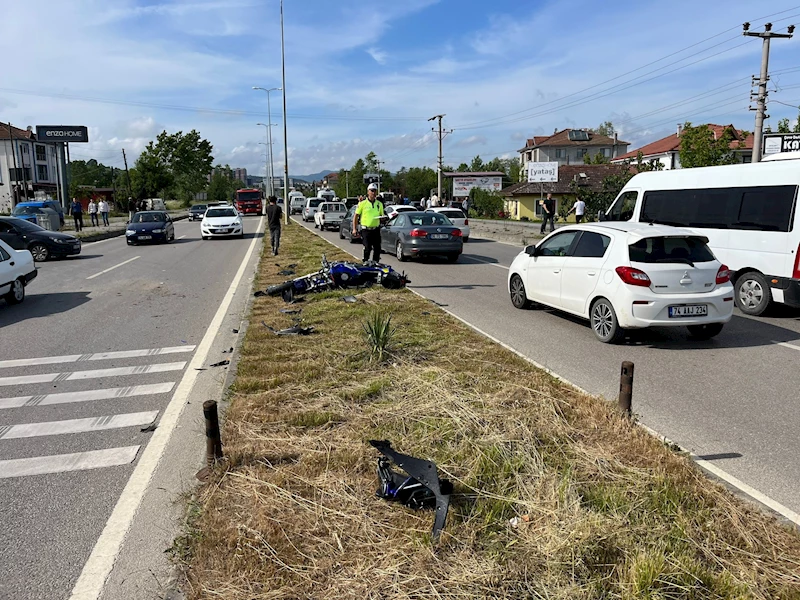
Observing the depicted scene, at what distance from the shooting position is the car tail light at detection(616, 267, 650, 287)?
771 centimetres

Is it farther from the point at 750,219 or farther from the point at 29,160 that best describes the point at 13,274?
the point at 29,160

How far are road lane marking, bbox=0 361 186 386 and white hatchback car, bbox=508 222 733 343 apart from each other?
5.39 meters

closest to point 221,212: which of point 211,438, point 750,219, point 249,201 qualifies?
point 750,219

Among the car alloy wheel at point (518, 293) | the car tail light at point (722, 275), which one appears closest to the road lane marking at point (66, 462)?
the car tail light at point (722, 275)

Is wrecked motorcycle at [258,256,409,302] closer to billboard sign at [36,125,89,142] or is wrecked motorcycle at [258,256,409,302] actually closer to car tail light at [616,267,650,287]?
car tail light at [616,267,650,287]

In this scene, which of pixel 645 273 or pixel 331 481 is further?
pixel 645 273

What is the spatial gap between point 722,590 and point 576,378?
3.76 metres

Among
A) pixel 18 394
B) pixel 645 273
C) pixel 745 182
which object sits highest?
pixel 745 182

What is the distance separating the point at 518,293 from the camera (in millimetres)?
10703

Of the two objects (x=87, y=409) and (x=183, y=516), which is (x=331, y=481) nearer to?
(x=183, y=516)

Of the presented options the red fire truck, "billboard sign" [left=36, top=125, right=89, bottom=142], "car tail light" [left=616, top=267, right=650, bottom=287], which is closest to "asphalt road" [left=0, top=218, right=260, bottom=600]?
"car tail light" [left=616, top=267, right=650, bottom=287]

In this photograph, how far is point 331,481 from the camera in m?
3.92

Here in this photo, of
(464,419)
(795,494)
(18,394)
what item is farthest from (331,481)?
(18,394)

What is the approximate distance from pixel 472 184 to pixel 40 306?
64383 mm
